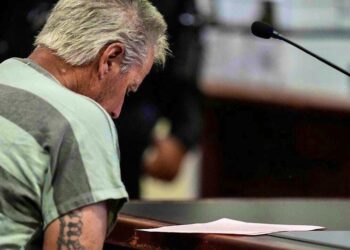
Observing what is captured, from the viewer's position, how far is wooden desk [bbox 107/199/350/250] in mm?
1523

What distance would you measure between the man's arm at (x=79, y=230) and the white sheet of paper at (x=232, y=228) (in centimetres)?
18

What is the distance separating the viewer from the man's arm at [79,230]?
1403mm

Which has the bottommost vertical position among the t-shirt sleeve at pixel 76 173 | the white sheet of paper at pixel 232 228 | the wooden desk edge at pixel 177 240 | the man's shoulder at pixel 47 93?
the wooden desk edge at pixel 177 240

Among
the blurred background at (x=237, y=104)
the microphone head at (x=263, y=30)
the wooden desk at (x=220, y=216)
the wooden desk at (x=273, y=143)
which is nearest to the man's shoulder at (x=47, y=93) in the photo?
the wooden desk at (x=220, y=216)

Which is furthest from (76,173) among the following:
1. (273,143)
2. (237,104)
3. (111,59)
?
(237,104)

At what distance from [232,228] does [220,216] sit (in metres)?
0.22

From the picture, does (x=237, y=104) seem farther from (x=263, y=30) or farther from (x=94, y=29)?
(x=94, y=29)

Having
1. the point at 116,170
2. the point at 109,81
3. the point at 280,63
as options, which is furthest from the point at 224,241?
the point at 280,63

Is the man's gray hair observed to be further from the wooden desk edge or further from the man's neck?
the wooden desk edge

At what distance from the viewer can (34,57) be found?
62.8 inches

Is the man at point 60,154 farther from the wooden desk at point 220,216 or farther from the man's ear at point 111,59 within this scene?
the wooden desk at point 220,216

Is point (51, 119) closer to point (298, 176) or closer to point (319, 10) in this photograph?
point (298, 176)

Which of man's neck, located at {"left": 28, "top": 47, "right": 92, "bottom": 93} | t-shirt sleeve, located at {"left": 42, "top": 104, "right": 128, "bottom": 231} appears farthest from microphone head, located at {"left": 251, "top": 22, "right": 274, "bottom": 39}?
t-shirt sleeve, located at {"left": 42, "top": 104, "right": 128, "bottom": 231}

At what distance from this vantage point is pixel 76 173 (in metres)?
1.41
